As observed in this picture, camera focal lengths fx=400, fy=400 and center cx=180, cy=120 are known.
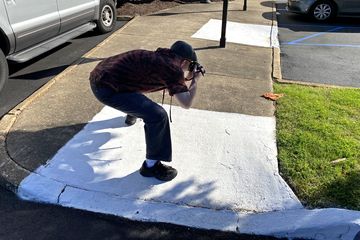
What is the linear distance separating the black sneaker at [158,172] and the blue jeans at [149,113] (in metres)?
0.12

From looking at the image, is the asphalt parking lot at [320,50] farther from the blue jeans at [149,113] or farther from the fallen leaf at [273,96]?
the blue jeans at [149,113]

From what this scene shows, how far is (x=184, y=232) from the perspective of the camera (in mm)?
3076

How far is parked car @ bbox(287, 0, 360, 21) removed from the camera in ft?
36.8

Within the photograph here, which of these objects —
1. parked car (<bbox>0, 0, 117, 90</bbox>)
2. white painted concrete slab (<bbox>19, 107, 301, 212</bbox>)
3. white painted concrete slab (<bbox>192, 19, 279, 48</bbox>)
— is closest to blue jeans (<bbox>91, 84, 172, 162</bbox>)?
white painted concrete slab (<bbox>19, 107, 301, 212</bbox>)

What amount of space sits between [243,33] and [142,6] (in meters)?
3.68

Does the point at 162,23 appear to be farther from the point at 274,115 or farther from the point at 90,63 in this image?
the point at 274,115

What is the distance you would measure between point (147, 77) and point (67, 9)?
400cm

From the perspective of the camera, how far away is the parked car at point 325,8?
1122 centimetres

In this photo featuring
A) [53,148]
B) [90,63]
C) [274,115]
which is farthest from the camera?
[90,63]

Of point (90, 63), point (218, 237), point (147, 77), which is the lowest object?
point (218, 237)

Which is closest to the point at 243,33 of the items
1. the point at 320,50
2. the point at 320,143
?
the point at 320,50

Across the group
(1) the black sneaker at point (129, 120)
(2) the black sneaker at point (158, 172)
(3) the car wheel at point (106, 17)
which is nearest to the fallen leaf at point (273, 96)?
(1) the black sneaker at point (129, 120)

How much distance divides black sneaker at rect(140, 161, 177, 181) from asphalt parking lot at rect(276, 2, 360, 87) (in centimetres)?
369

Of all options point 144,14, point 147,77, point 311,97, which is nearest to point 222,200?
point 147,77
